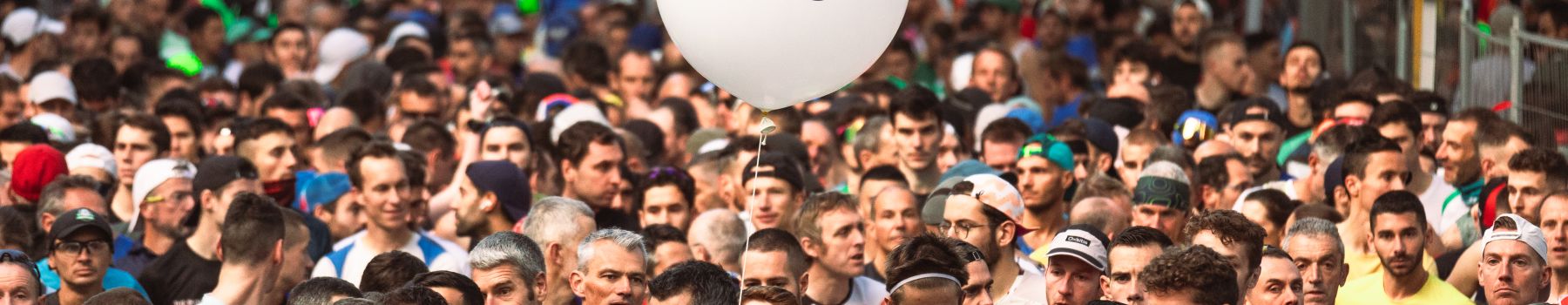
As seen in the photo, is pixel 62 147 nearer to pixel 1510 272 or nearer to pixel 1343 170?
pixel 1343 170

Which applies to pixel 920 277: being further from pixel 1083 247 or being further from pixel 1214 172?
pixel 1214 172

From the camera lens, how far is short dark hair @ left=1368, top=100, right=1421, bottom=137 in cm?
1095

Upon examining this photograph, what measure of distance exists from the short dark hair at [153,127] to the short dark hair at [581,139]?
180 centimetres

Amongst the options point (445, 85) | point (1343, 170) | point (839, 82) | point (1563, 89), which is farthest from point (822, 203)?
point (445, 85)

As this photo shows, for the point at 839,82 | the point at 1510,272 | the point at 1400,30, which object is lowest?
the point at 1510,272

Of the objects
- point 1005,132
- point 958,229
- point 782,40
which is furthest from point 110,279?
point 1005,132

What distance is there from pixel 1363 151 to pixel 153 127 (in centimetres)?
603

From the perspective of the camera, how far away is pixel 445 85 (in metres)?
14.9

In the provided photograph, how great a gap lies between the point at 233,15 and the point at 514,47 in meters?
4.30

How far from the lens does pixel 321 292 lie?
23.8 ft

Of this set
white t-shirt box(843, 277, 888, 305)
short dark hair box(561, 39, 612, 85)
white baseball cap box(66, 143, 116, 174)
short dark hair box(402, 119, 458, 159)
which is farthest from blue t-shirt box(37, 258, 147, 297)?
short dark hair box(561, 39, 612, 85)

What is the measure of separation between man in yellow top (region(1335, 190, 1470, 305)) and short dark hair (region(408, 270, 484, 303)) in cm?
347

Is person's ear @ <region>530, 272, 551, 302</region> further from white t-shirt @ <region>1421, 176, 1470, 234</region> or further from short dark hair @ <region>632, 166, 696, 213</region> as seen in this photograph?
white t-shirt @ <region>1421, 176, 1470, 234</region>

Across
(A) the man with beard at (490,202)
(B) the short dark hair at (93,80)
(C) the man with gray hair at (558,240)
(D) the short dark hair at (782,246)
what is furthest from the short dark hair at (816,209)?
(B) the short dark hair at (93,80)
